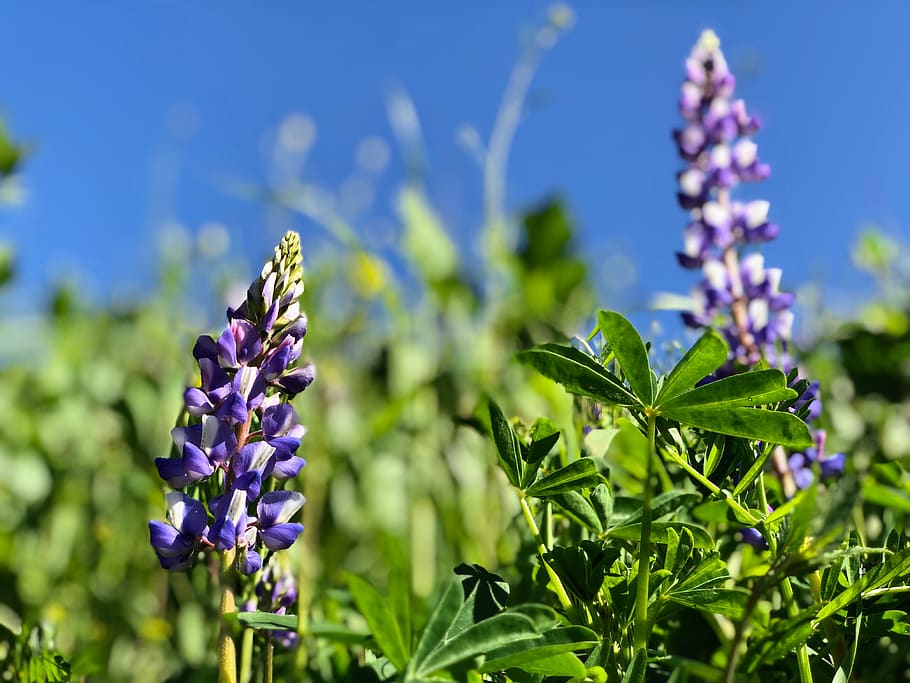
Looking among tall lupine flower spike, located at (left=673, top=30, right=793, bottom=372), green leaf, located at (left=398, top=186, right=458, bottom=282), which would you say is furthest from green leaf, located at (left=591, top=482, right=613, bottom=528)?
green leaf, located at (left=398, top=186, right=458, bottom=282)

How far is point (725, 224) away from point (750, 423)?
826 mm

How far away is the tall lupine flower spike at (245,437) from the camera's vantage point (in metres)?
0.65

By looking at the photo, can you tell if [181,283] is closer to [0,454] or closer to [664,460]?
[0,454]

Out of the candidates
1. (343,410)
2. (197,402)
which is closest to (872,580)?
(197,402)

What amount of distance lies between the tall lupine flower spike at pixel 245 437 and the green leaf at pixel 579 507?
0.21 m

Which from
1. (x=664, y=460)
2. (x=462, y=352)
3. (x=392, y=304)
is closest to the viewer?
(x=664, y=460)

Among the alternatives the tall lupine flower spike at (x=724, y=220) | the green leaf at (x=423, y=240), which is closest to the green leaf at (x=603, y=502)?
the tall lupine flower spike at (x=724, y=220)

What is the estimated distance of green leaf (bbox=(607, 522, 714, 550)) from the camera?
0.65 m

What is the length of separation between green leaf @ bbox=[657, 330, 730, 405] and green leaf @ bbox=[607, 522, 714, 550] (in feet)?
0.31

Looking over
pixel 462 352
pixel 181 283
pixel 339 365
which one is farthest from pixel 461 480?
pixel 181 283

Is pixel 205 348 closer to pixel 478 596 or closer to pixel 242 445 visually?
pixel 242 445

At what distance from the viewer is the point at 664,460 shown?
0.89 meters

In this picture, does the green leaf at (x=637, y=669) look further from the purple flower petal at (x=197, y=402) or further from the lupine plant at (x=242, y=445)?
the purple flower petal at (x=197, y=402)

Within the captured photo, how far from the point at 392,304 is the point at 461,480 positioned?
0.53m
